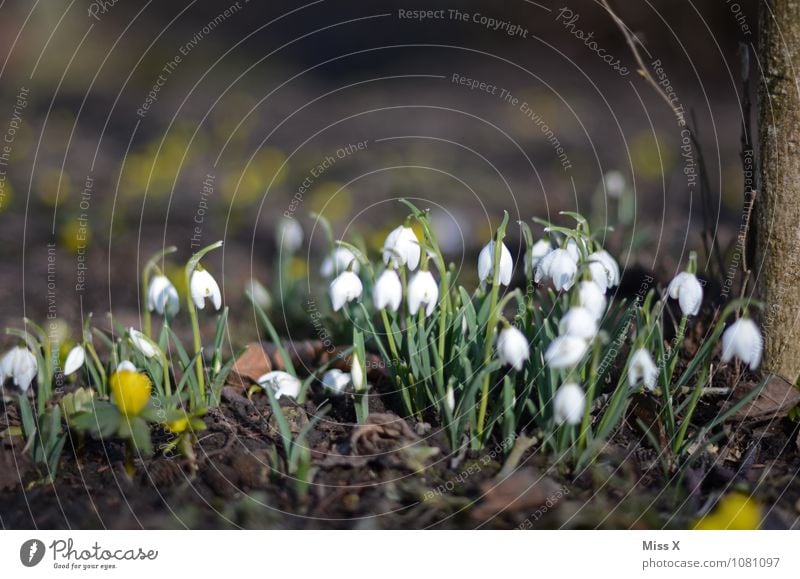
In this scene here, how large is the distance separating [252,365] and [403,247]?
0.48 metres

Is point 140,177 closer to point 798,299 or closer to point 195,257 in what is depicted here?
point 195,257

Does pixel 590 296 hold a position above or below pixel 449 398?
above

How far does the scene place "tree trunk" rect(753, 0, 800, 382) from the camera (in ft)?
4.78

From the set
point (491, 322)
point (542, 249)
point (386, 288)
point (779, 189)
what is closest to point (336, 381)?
point (386, 288)

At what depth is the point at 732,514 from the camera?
134 centimetres

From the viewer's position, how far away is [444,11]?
2361mm

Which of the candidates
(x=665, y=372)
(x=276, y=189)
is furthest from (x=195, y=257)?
(x=276, y=189)

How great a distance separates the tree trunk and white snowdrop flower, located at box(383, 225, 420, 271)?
0.69m

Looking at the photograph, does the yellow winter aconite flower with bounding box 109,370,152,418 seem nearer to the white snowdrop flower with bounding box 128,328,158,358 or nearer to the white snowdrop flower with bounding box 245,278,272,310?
the white snowdrop flower with bounding box 128,328,158,358

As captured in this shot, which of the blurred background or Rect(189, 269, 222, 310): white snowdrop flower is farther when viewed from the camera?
the blurred background

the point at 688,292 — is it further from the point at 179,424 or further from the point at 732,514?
the point at 179,424

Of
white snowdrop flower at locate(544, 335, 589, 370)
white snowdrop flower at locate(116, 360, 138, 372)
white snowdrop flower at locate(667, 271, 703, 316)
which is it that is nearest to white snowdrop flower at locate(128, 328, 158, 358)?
white snowdrop flower at locate(116, 360, 138, 372)

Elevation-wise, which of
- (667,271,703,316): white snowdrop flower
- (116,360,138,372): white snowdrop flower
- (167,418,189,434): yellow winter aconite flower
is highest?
(667,271,703,316): white snowdrop flower
